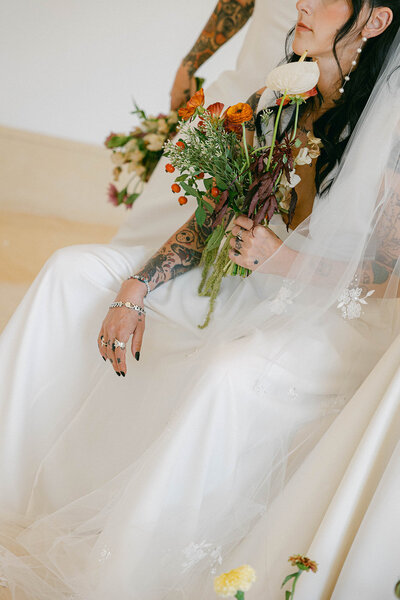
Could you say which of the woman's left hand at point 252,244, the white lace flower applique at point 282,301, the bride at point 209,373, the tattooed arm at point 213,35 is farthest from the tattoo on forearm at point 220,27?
the white lace flower applique at point 282,301

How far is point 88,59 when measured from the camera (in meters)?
4.81

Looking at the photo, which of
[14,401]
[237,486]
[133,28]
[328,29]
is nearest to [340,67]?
[328,29]

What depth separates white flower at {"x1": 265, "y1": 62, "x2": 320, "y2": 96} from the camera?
4.97 ft

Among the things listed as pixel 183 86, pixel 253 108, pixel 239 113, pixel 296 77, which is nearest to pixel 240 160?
pixel 239 113

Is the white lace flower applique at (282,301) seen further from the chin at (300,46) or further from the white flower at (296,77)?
the chin at (300,46)

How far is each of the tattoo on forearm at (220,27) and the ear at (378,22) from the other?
→ 1175 millimetres

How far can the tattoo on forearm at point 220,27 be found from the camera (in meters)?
2.79

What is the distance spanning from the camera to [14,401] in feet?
6.01

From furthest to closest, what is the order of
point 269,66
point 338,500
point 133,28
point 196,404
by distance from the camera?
point 133,28
point 269,66
point 196,404
point 338,500

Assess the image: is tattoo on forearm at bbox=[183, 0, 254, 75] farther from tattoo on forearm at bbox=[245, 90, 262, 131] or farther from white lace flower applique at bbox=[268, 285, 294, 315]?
white lace flower applique at bbox=[268, 285, 294, 315]

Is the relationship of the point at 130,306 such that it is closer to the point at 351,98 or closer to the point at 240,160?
the point at 240,160

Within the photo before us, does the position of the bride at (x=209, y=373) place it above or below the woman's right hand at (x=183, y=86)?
below

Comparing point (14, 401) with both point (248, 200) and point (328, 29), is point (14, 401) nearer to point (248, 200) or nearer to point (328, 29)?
point (248, 200)

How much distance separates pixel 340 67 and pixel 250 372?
877 mm
